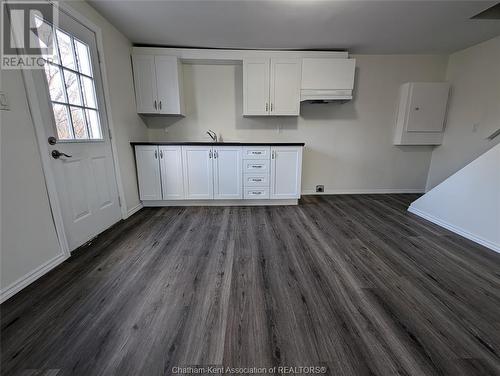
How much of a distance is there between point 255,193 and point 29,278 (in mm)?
2476

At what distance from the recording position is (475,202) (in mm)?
2199

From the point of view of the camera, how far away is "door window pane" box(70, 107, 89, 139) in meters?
1.94

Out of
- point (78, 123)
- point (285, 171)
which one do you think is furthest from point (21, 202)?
point (285, 171)

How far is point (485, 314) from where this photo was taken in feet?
4.16

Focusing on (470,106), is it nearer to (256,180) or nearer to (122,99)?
(256,180)

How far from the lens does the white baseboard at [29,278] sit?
1340 mm

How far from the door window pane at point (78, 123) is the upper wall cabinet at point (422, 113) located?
15.0 feet

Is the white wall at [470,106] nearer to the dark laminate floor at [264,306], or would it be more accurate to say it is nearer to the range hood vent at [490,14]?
the range hood vent at [490,14]

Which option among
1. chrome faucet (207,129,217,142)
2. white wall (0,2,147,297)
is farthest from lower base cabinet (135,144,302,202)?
white wall (0,2,147,297)

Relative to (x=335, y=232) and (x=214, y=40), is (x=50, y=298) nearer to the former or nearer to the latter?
(x=335, y=232)

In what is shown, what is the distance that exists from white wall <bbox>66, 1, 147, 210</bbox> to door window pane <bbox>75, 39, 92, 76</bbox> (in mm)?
276

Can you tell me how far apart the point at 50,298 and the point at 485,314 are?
281cm

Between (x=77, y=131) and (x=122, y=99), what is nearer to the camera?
(x=77, y=131)

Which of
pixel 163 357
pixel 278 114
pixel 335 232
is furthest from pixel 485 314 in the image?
pixel 278 114
